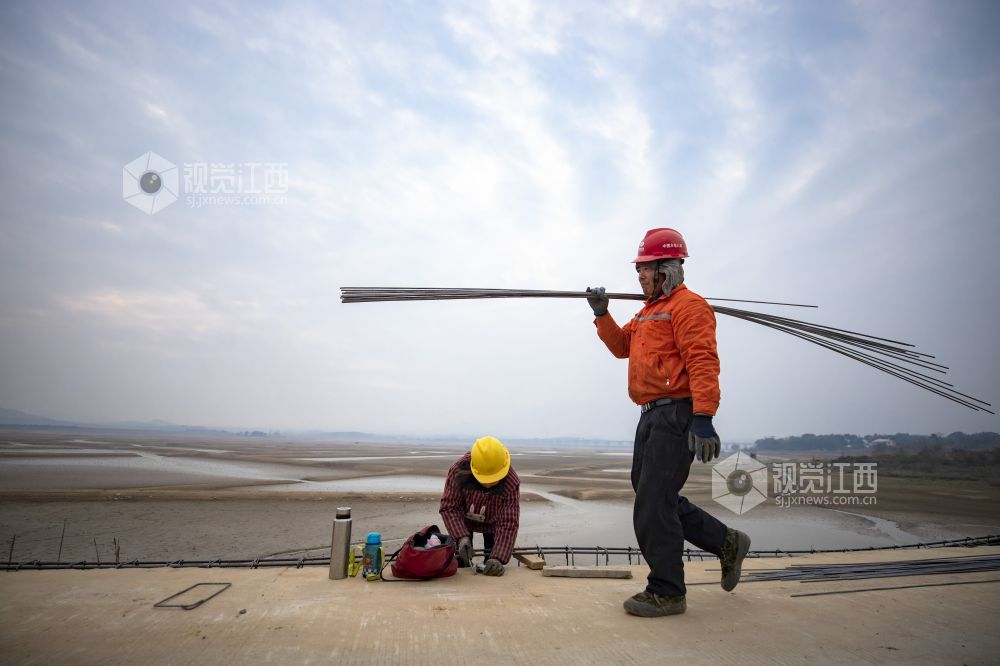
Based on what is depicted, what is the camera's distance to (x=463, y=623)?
8.77ft

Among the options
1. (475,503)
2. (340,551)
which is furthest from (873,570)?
(340,551)

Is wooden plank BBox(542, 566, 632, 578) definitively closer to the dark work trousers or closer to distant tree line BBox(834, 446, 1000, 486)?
the dark work trousers

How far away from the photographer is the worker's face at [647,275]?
3389 mm

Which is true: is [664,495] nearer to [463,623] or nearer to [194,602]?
[463,623]

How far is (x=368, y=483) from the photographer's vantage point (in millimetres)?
19531

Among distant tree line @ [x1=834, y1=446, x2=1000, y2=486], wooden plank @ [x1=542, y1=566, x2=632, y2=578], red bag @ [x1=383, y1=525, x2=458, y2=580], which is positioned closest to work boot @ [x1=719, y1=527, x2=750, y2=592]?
wooden plank @ [x1=542, y1=566, x2=632, y2=578]

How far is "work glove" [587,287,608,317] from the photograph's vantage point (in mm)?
3611

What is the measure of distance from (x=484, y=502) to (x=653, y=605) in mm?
1855

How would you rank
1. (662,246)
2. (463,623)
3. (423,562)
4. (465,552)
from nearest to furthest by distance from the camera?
1. (463,623)
2. (662,246)
3. (423,562)
4. (465,552)

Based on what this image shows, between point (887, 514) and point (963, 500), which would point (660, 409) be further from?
point (963, 500)

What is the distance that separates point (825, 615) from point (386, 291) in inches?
131

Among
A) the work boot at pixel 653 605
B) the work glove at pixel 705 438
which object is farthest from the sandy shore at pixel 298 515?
the work glove at pixel 705 438

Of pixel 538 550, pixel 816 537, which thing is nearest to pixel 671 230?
pixel 538 550

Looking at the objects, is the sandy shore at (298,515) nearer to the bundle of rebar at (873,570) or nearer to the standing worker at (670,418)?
the bundle of rebar at (873,570)
